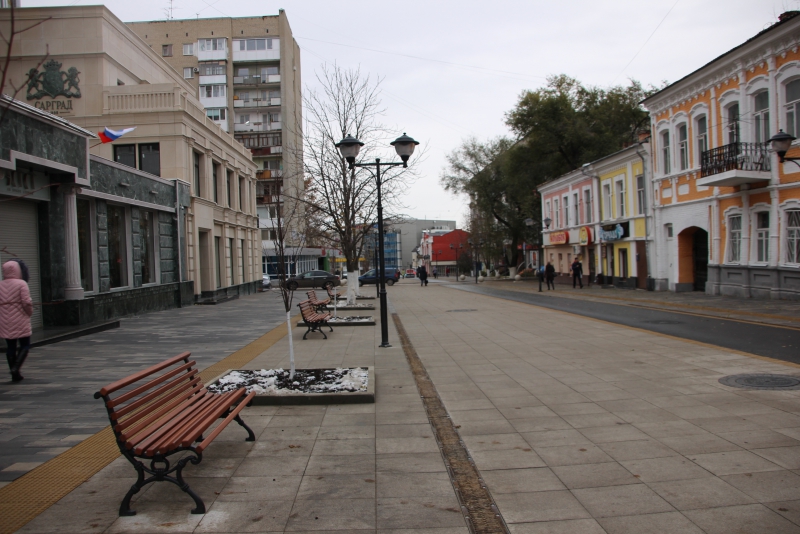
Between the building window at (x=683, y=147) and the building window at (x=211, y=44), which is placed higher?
the building window at (x=211, y=44)

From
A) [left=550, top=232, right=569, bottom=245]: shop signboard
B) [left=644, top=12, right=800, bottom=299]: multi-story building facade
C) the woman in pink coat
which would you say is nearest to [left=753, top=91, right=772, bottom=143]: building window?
[left=644, top=12, right=800, bottom=299]: multi-story building facade

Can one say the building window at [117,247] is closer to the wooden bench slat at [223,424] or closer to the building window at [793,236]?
the wooden bench slat at [223,424]

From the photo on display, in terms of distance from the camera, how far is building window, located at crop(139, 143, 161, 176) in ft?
77.8

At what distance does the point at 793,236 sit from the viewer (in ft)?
61.3

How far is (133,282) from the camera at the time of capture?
1902 centimetres

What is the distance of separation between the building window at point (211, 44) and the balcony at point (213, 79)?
2.63 metres

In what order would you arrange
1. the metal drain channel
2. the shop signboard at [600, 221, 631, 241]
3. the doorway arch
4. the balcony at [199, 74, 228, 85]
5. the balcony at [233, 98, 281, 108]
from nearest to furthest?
1. the metal drain channel
2. the doorway arch
3. the shop signboard at [600, 221, 631, 241]
4. the balcony at [199, 74, 228, 85]
5. the balcony at [233, 98, 281, 108]

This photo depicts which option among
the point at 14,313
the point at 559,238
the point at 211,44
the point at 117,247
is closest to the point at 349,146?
the point at 14,313

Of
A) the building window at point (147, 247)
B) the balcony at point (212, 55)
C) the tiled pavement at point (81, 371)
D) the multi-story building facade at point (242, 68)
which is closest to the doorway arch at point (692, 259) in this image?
the tiled pavement at point (81, 371)

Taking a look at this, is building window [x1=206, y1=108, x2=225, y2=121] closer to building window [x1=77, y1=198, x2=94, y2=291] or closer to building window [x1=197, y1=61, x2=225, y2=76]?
building window [x1=197, y1=61, x2=225, y2=76]

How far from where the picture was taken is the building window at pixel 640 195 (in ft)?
98.0

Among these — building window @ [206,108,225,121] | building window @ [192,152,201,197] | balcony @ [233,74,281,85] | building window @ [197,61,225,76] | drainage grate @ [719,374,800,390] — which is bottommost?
drainage grate @ [719,374,800,390]

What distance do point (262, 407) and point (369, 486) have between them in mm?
2707

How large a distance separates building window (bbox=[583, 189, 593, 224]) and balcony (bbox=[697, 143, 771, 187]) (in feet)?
54.6
